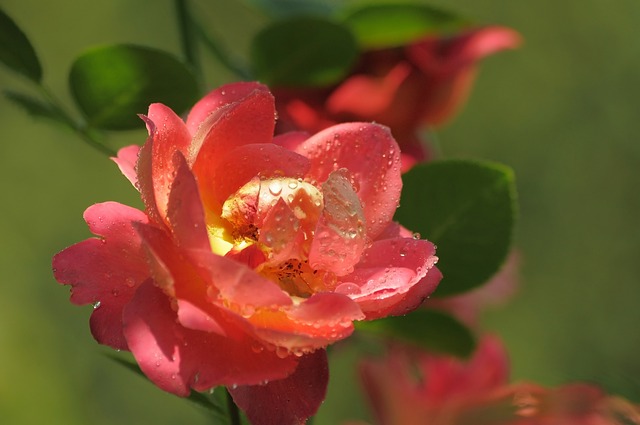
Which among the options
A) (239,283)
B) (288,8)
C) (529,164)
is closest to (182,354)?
(239,283)

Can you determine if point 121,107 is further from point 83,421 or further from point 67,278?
point 83,421

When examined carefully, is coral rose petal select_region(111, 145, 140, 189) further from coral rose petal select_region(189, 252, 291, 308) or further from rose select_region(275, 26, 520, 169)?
rose select_region(275, 26, 520, 169)

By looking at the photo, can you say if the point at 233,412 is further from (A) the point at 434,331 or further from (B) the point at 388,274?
(A) the point at 434,331

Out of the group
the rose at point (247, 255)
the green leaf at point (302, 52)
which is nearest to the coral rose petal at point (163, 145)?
the rose at point (247, 255)

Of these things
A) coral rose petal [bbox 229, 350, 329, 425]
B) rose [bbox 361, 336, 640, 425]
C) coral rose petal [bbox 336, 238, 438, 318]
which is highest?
coral rose petal [bbox 336, 238, 438, 318]

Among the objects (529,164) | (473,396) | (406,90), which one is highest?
(406,90)

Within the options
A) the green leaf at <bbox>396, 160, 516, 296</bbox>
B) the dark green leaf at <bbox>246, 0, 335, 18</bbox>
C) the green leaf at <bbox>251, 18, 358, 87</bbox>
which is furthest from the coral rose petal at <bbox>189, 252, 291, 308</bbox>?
the dark green leaf at <bbox>246, 0, 335, 18</bbox>

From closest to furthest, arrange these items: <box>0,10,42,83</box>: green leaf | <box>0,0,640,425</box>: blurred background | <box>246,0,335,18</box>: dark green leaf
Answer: <box>0,10,42,83</box>: green leaf < <box>246,0,335,18</box>: dark green leaf < <box>0,0,640,425</box>: blurred background
